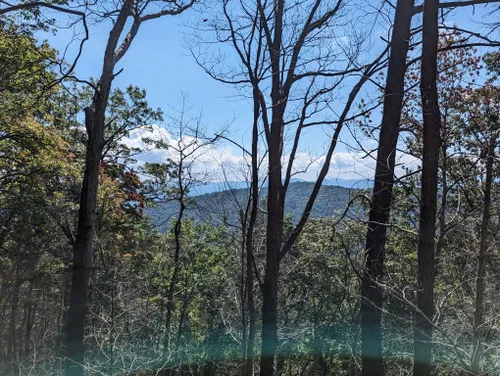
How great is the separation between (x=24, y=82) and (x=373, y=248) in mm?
7450

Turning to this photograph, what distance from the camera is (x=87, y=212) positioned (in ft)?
23.2

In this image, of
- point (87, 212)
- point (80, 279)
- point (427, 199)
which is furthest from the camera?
point (87, 212)

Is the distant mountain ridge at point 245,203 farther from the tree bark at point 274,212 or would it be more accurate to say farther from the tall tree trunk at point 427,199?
the tall tree trunk at point 427,199

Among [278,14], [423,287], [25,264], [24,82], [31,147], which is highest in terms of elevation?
[278,14]

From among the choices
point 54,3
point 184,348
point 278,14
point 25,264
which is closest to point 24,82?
point 54,3

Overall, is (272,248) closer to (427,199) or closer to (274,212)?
(274,212)

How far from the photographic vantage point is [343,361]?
13.0 meters

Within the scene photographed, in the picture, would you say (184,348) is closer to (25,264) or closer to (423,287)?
(25,264)

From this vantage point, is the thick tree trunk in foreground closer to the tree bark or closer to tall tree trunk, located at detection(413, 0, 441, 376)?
the tree bark

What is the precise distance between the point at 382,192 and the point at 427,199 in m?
1.11

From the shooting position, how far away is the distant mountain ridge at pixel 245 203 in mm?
6422

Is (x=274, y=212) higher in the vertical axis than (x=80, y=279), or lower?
higher

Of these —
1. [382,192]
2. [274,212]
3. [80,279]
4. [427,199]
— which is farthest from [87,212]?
[427,199]

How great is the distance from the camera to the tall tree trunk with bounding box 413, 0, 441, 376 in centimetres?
427
